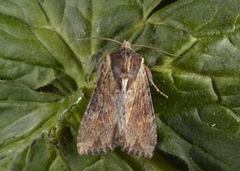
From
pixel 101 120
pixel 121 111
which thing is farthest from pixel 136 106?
pixel 101 120

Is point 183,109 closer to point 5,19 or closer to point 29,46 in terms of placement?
point 29,46

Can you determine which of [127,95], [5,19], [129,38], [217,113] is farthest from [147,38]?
[5,19]

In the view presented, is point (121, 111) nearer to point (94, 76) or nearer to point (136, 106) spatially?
point (136, 106)

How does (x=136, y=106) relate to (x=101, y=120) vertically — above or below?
above

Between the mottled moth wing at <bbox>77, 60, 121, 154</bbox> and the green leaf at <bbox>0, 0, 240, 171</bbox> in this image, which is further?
the mottled moth wing at <bbox>77, 60, 121, 154</bbox>

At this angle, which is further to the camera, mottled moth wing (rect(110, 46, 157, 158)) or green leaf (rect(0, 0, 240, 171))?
mottled moth wing (rect(110, 46, 157, 158))
